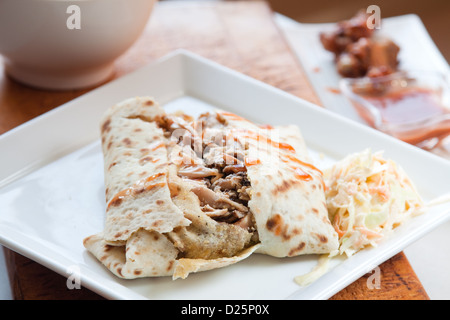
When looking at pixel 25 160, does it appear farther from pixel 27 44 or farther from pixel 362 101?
pixel 362 101

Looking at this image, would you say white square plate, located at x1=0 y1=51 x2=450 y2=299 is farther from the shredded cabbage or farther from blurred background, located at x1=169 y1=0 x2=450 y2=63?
blurred background, located at x1=169 y1=0 x2=450 y2=63

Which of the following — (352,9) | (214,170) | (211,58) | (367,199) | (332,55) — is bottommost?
(352,9)

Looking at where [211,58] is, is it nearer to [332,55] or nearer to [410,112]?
[332,55]

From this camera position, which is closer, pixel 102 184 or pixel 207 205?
pixel 207 205

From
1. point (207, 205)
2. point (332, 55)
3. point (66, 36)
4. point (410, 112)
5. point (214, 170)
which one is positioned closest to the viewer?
point (207, 205)

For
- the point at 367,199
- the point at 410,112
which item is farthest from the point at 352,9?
the point at 367,199

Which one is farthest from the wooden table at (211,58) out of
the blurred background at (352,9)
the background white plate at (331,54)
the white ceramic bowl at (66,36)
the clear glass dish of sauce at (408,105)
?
the blurred background at (352,9)

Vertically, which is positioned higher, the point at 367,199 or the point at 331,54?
the point at 367,199
